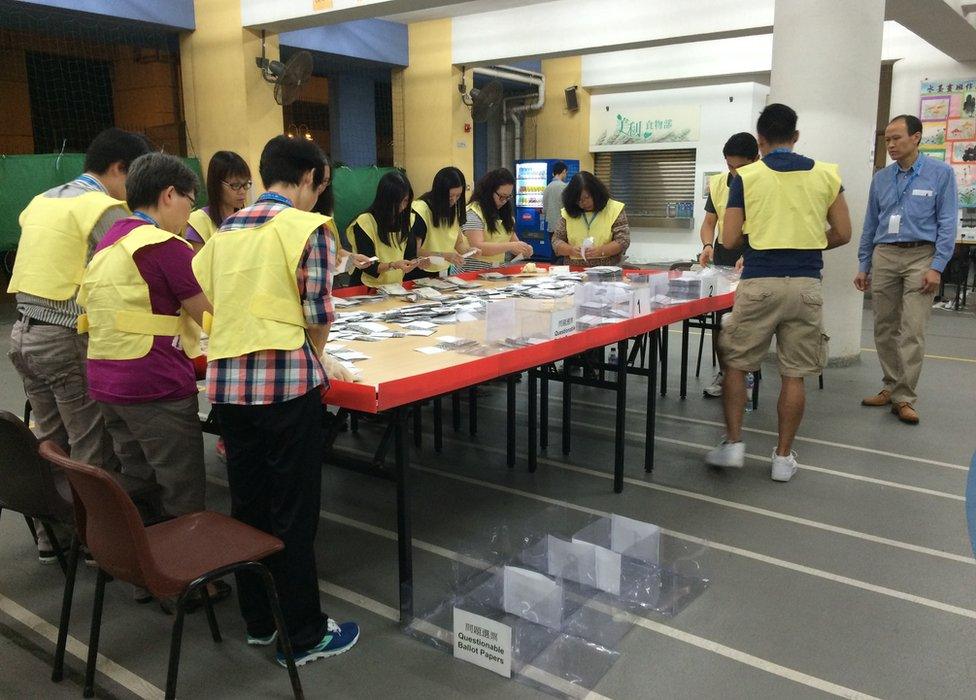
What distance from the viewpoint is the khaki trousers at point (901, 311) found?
167 inches

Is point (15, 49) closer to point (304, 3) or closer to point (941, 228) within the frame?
point (304, 3)

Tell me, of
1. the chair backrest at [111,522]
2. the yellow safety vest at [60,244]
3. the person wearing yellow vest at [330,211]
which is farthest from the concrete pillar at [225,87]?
the chair backrest at [111,522]

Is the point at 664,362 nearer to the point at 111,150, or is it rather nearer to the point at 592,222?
the point at 592,222

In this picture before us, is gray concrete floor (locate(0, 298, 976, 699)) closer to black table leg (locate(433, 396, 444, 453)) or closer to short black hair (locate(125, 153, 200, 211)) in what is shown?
black table leg (locate(433, 396, 444, 453))

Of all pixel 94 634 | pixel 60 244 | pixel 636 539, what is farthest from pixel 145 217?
pixel 636 539

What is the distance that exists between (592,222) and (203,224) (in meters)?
2.48

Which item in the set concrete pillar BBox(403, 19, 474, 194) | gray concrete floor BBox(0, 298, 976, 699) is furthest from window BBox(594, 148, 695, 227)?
gray concrete floor BBox(0, 298, 976, 699)

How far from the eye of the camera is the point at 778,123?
3262 mm

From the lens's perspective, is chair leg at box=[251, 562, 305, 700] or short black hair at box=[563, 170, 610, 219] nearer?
chair leg at box=[251, 562, 305, 700]

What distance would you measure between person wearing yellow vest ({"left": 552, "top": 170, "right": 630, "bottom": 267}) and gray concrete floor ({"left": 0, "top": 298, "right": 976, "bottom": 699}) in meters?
1.11

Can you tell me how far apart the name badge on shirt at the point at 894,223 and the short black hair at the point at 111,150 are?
3.80 meters

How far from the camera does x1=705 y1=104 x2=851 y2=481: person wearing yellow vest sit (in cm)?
327

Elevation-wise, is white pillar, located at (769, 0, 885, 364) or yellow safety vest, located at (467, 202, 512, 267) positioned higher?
white pillar, located at (769, 0, 885, 364)

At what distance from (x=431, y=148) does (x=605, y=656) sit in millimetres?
9269
